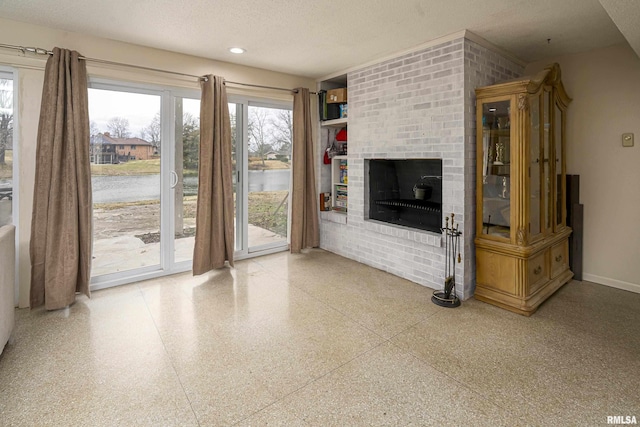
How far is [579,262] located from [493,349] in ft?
6.92

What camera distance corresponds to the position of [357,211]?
4254 millimetres

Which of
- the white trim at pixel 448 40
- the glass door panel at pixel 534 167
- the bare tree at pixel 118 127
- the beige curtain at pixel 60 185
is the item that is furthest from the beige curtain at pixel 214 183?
the glass door panel at pixel 534 167

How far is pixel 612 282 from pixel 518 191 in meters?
1.63

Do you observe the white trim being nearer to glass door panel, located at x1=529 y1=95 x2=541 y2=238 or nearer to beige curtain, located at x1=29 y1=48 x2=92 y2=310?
glass door panel, located at x1=529 y1=95 x2=541 y2=238

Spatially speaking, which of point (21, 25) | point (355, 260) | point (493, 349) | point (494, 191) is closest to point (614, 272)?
point (494, 191)

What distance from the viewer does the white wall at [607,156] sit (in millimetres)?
3205

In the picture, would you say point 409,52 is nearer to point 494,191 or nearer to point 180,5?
point 494,191

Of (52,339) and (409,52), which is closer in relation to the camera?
(52,339)

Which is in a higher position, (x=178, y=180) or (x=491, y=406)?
(x=178, y=180)

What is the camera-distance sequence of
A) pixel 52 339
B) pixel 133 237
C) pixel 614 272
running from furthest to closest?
1. pixel 133 237
2. pixel 614 272
3. pixel 52 339

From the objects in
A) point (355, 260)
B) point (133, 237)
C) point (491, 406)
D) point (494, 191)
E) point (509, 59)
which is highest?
point (509, 59)

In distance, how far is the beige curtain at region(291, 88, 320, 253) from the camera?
4.48 m

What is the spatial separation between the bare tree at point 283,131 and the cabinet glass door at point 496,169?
2458 millimetres

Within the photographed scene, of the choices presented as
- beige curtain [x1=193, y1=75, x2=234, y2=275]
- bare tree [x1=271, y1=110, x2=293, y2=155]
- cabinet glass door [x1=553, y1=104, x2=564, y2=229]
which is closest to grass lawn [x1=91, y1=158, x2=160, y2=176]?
beige curtain [x1=193, y1=75, x2=234, y2=275]
